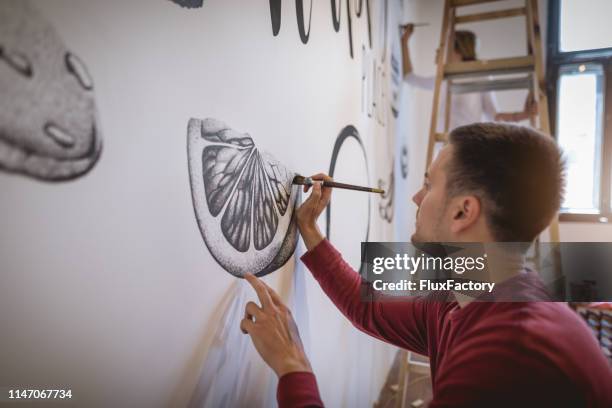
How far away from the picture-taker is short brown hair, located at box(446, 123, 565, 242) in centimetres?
73

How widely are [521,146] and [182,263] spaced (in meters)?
0.72

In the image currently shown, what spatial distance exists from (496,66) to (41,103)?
189cm

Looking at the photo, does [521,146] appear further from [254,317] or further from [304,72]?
[254,317]

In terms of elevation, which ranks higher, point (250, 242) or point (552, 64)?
point (552, 64)

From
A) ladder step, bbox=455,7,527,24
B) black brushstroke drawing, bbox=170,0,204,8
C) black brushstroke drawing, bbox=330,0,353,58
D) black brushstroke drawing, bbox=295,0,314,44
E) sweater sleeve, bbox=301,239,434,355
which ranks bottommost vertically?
A: sweater sleeve, bbox=301,239,434,355

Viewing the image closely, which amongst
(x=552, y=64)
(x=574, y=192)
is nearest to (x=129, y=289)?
(x=574, y=192)

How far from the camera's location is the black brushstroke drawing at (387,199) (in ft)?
5.56

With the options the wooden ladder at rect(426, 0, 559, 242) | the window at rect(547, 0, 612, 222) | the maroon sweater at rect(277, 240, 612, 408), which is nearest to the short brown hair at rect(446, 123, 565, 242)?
the maroon sweater at rect(277, 240, 612, 408)

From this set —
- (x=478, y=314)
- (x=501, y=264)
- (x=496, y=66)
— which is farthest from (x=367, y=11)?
(x=478, y=314)

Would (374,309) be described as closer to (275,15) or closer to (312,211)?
(312,211)

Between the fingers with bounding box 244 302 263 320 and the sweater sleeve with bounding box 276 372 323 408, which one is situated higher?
the fingers with bounding box 244 302 263 320

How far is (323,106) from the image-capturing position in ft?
3.25

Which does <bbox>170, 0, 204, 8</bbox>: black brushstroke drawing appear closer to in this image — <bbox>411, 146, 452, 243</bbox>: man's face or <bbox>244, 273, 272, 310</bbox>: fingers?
<bbox>244, 273, 272, 310</bbox>: fingers

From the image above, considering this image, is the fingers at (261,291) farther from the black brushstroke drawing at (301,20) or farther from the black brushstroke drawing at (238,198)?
the black brushstroke drawing at (301,20)
